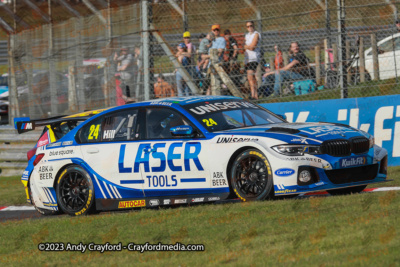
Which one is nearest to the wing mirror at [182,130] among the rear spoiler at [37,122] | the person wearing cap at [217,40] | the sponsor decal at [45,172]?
the sponsor decal at [45,172]

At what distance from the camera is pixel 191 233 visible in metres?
7.05

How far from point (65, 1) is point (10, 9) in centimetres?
222

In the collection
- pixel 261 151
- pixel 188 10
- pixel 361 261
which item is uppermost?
pixel 188 10

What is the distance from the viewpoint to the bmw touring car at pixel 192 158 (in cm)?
830

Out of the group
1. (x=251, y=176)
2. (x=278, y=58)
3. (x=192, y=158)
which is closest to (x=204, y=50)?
(x=278, y=58)

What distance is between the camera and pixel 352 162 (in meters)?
8.48

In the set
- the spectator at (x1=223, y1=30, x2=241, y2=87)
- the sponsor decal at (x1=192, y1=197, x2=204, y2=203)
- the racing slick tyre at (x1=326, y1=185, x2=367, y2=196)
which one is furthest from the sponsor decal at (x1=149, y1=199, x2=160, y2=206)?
the spectator at (x1=223, y1=30, x2=241, y2=87)

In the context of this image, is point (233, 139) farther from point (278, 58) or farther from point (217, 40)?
point (217, 40)

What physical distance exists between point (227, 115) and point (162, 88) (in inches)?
217

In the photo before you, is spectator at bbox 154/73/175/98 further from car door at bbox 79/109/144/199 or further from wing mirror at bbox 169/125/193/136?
wing mirror at bbox 169/125/193/136

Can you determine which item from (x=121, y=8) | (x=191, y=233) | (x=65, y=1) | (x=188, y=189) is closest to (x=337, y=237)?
(x=191, y=233)

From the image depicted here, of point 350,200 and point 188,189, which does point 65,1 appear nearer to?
point 188,189

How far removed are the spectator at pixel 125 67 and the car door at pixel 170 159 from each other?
578cm

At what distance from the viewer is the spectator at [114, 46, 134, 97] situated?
15123 millimetres
